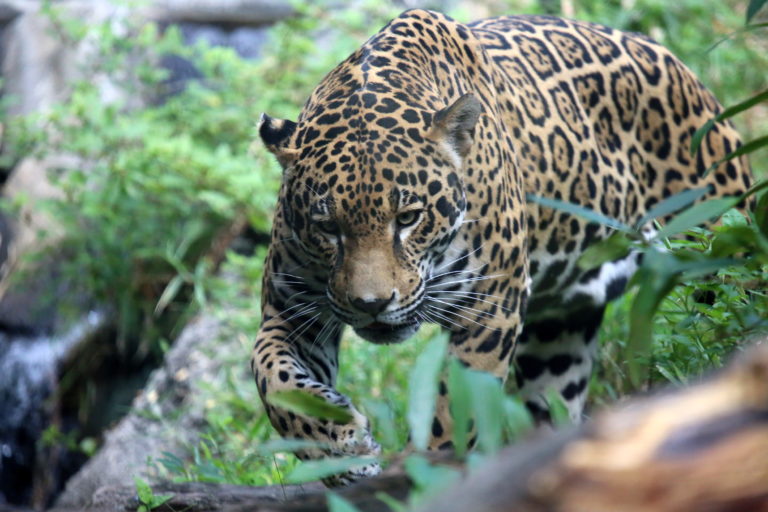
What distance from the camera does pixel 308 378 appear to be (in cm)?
448

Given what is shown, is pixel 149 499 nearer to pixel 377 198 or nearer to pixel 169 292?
pixel 377 198

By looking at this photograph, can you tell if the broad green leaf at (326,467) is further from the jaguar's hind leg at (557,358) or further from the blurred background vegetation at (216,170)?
the jaguar's hind leg at (557,358)

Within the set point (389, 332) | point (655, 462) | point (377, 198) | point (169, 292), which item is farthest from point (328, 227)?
point (169, 292)

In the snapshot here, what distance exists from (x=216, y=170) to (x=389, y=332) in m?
5.08

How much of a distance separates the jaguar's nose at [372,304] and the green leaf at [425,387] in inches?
72.3

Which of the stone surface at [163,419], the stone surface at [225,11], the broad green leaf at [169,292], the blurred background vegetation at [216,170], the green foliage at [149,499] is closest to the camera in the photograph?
the green foliage at [149,499]

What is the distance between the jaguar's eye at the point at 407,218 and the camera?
14.7 feet

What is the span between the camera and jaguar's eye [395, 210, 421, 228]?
4484mm

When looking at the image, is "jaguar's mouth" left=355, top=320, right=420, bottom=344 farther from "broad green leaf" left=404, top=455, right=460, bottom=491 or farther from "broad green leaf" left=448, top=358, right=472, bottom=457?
"broad green leaf" left=404, top=455, right=460, bottom=491

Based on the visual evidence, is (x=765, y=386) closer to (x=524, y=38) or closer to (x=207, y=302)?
(x=524, y=38)

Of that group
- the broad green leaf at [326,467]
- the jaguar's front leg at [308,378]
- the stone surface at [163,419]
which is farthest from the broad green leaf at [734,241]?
the stone surface at [163,419]

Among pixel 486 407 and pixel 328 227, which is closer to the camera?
pixel 486 407

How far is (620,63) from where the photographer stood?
20.2ft

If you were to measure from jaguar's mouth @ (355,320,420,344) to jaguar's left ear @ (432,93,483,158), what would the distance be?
86cm
